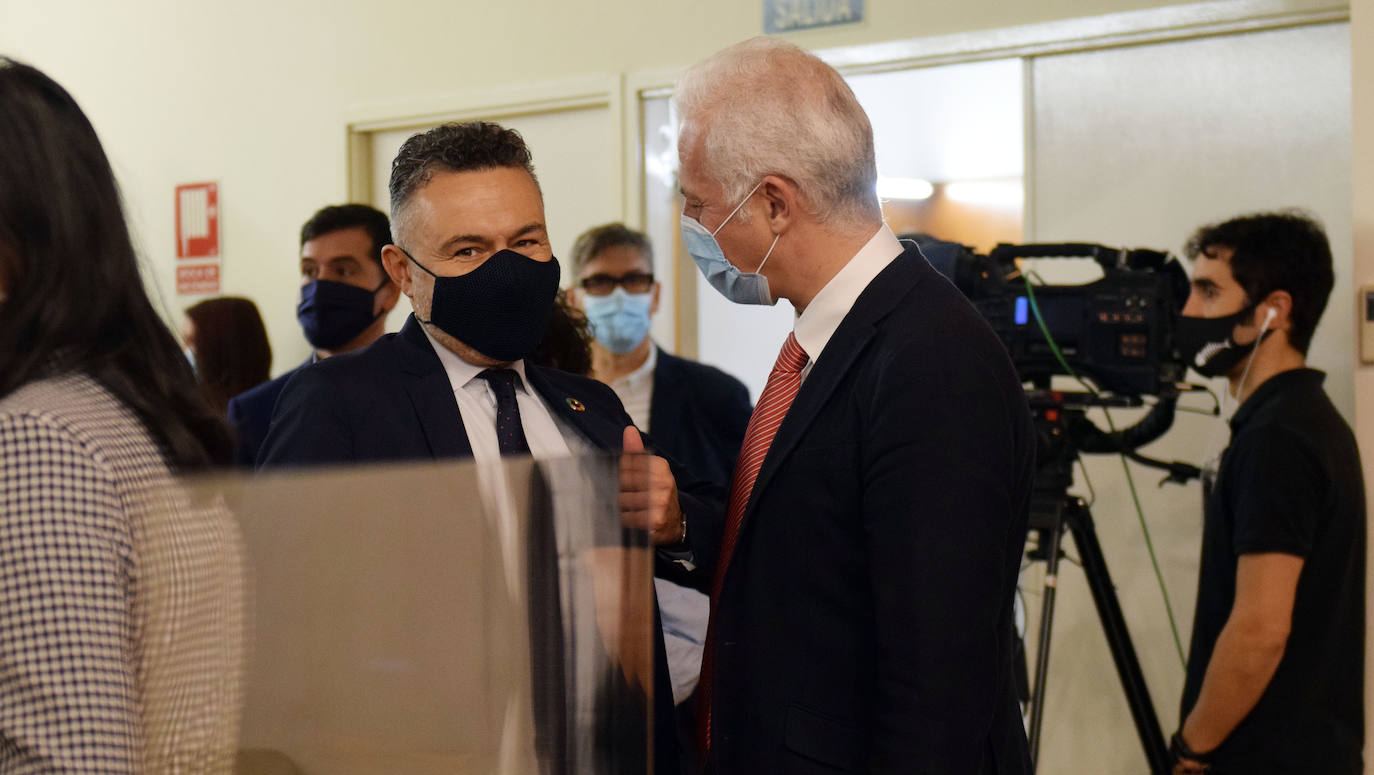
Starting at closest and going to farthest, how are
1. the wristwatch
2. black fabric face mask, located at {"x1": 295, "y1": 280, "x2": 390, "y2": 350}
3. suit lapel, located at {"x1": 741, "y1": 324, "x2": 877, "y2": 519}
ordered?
suit lapel, located at {"x1": 741, "y1": 324, "x2": 877, "y2": 519}
the wristwatch
black fabric face mask, located at {"x1": 295, "y1": 280, "x2": 390, "y2": 350}

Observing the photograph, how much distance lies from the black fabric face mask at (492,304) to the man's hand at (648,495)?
0.18m

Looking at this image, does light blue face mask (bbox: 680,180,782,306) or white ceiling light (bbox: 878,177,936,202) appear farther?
white ceiling light (bbox: 878,177,936,202)

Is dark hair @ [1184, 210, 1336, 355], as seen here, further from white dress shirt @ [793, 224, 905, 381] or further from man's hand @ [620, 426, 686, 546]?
man's hand @ [620, 426, 686, 546]

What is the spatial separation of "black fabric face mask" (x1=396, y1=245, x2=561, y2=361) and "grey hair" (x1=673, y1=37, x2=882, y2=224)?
0.27 metres

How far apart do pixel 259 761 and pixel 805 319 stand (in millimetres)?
695

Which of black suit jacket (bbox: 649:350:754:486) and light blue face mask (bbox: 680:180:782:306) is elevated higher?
light blue face mask (bbox: 680:180:782:306)

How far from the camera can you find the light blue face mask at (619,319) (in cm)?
273

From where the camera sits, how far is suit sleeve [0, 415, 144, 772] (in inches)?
26.7

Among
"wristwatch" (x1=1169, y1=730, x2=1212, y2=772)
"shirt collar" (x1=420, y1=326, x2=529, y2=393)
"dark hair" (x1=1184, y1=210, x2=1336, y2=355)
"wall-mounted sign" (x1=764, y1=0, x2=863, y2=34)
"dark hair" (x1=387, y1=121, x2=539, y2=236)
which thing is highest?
"wall-mounted sign" (x1=764, y1=0, x2=863, y2=34)

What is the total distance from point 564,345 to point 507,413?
2.27 feet

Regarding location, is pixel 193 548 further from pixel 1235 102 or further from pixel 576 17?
pixel 576 17

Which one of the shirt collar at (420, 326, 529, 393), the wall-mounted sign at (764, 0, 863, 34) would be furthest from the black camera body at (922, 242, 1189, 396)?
the wall-mounted sign at (764, 0, 863, 34)

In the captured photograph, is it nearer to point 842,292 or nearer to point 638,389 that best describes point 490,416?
point 842,292

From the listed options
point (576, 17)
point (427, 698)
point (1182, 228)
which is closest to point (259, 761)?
point (427, 698)
